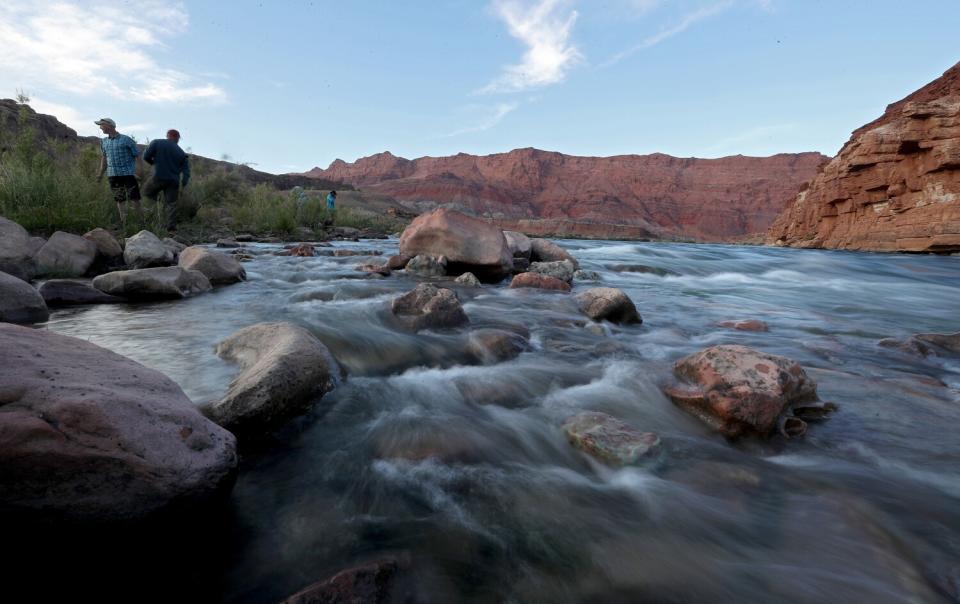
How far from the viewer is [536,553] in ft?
4.78

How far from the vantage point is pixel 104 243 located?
5559mm

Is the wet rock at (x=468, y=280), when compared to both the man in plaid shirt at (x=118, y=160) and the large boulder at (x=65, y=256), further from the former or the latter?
the man in plaid shirt at (x=118, y=160)

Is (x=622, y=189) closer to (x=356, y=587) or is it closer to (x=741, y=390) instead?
(x=741, y=390)

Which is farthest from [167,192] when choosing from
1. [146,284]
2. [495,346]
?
[495,346]

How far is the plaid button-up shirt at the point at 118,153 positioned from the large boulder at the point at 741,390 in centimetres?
878

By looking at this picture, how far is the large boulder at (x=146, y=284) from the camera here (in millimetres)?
4336

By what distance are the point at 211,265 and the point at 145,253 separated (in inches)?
33.8

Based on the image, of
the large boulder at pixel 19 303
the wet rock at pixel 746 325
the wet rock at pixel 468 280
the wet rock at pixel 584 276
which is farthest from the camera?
the wet rock at pixel 584 276

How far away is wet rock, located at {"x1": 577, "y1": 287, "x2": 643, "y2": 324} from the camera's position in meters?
4.45

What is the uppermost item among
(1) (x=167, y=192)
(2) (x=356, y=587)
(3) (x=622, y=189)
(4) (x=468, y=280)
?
(3) (x=622, y=189)

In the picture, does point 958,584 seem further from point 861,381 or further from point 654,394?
point 861,381

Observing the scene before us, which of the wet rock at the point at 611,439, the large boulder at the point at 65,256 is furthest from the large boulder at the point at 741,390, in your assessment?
the large boulder at the point at 65,256

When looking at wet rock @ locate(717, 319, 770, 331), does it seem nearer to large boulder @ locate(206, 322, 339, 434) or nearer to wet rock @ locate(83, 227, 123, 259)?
large boulder @ locate(206, 322, 339, 434)

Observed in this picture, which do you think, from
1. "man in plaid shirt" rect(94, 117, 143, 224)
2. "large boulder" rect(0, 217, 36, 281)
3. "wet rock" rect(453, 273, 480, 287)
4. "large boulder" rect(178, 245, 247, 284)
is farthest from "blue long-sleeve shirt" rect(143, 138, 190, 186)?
"wet rock" rect(453, 273, 480, 287)
